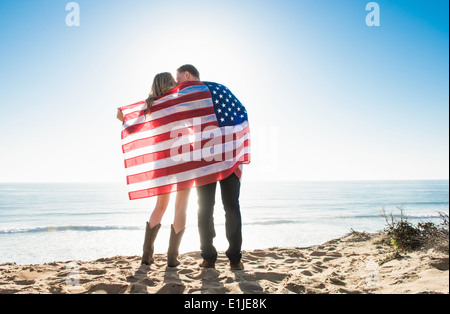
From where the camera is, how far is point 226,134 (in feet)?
11.5

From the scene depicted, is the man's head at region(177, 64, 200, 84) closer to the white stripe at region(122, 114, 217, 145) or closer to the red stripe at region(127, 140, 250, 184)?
the white stripe at region(122, 114, 217, 145)

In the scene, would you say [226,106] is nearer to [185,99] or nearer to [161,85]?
[185,99]

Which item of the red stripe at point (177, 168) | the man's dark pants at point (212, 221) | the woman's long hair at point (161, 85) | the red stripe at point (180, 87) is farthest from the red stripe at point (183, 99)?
the man's dark pants at point (212, 221)

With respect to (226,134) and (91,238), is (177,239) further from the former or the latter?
(91,238)

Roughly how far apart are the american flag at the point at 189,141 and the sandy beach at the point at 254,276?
1.01m

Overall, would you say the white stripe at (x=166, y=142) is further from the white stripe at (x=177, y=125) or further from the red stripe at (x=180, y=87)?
the red stripe at (x=180, y=87)

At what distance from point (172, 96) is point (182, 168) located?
936 millimetres

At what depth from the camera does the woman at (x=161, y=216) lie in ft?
11.4

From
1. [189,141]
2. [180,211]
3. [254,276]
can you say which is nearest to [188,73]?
[189,141]

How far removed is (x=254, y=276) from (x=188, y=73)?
2652mm

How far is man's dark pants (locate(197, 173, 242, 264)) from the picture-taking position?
3365mm

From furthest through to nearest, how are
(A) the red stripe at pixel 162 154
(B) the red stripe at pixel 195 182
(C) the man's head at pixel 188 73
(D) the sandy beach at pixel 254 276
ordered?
(C) the man's head at pixel 188 73 → (A) the red stripe at pixel 162 154 → (B) the red stripe at pixel 195 182 → (D) the sandy beach at pixel 254 276
